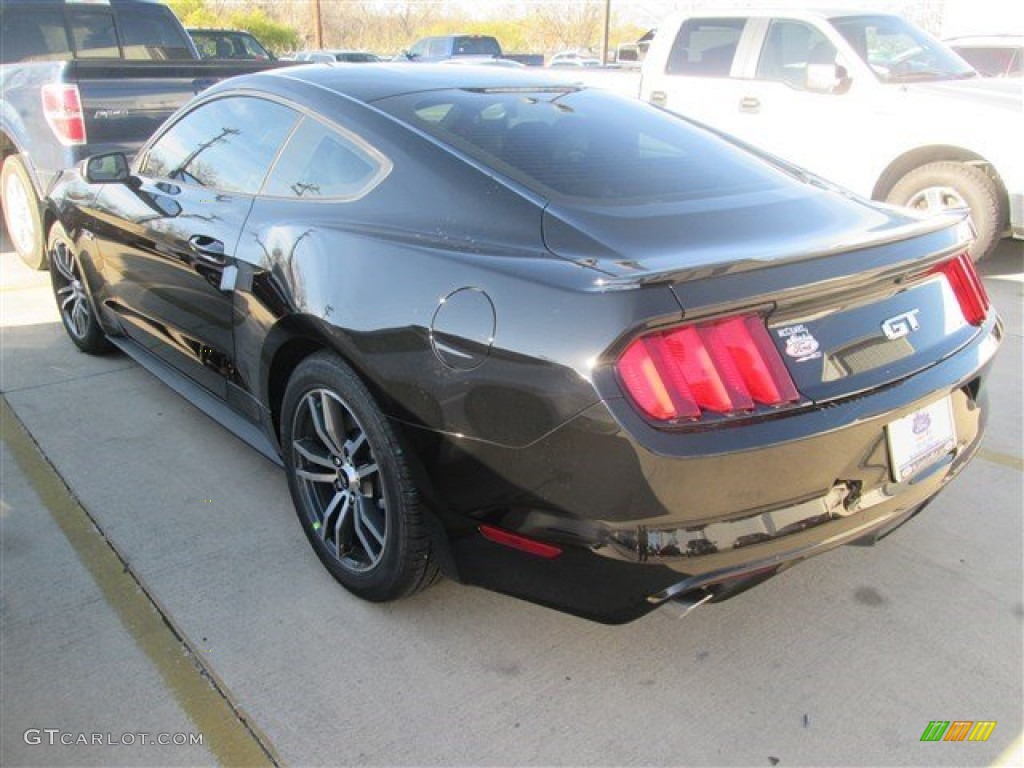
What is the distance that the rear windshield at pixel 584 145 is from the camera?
100.0 inches

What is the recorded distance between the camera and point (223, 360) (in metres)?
3.25

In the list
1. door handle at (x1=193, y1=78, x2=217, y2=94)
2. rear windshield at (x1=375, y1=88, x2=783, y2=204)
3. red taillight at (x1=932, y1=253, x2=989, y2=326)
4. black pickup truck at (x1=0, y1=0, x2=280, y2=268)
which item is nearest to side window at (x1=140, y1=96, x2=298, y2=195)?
rear windshield at (x1=375, y1=88, x2=783, y2=204)

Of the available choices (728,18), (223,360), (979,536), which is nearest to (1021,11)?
(728,18)

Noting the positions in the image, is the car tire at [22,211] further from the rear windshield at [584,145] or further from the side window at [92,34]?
the rear windshield at [584,145]

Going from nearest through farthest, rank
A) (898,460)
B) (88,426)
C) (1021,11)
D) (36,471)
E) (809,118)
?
(898,460) < (36,471) < (88,426) < (809,118) < (1021,11)

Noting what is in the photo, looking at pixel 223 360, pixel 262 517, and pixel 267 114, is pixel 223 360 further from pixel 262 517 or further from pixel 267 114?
pixel 267 114

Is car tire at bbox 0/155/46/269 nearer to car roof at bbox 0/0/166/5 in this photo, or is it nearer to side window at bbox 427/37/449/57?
car roof at bbox 0/0/166/5

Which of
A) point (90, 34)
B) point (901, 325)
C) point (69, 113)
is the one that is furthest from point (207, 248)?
point (90, 34)

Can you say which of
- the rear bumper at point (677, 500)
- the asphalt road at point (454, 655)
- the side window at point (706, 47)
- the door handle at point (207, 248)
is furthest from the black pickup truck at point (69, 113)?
the rear bumper at point (677, 500)

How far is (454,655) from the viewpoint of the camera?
8.25 ft

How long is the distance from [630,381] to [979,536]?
1.95 meters

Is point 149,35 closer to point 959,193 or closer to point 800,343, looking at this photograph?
point 959,193

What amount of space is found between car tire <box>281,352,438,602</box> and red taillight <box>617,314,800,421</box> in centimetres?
77

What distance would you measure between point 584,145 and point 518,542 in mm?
1389
